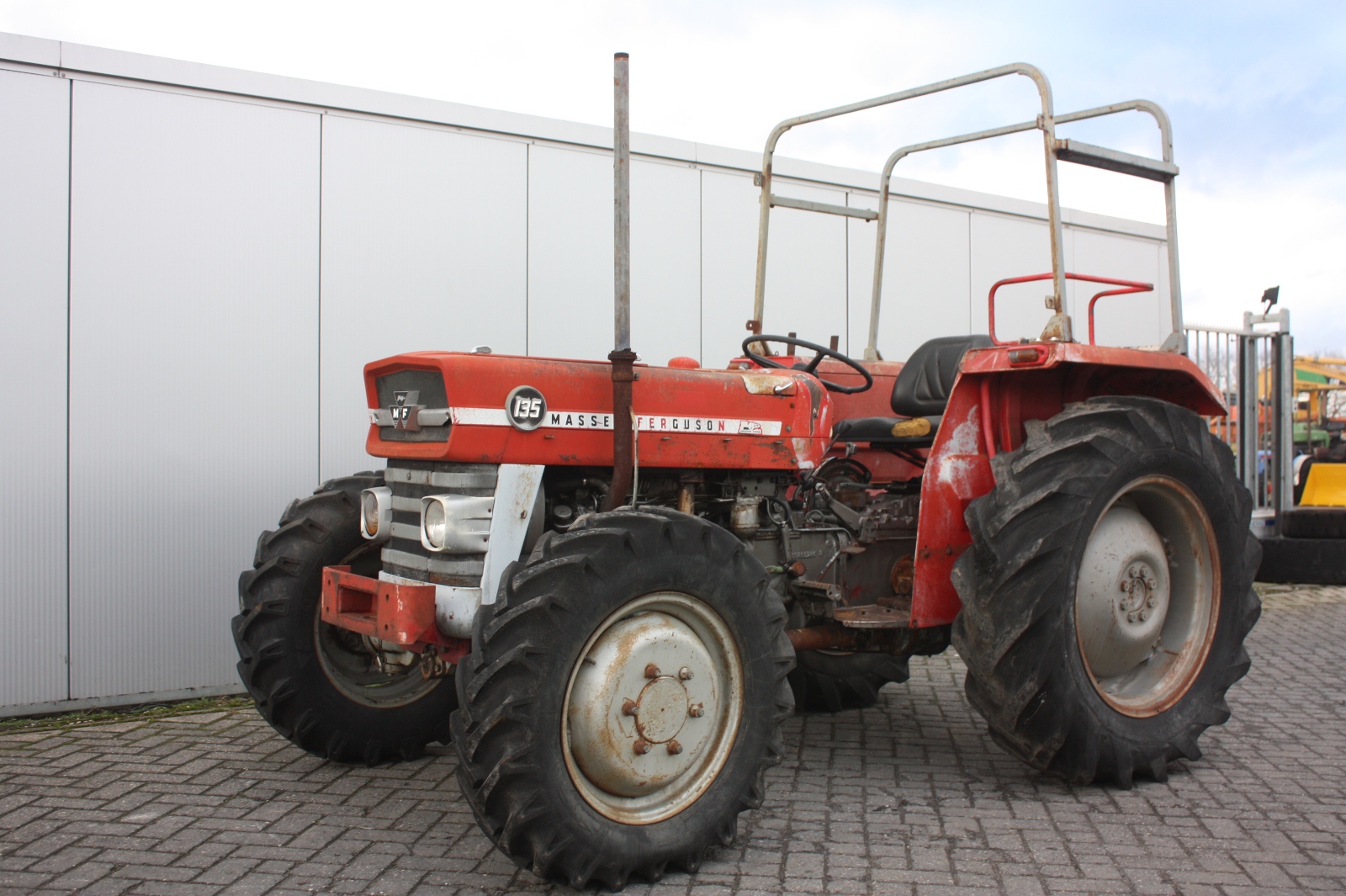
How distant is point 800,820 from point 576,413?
144 centimetres

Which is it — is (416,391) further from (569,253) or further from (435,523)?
(569,253)

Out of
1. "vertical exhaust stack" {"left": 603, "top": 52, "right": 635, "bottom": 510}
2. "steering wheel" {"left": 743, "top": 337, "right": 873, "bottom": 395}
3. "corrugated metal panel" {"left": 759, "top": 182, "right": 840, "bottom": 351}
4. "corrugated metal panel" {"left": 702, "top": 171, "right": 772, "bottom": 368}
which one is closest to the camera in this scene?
"vertical exhaust stack" {"left": 603, "top": 52, "right": 635, "bottom": 510}

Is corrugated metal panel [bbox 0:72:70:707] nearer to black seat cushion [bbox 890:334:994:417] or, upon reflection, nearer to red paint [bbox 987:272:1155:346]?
black seat cushion [bbox 890:334:994:417]

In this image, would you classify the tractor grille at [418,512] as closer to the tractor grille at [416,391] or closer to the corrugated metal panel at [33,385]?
the tractor grille at [416,391]

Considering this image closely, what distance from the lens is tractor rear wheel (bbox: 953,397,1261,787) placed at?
3.48 meters

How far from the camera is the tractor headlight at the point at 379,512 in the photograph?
3578 millimetres

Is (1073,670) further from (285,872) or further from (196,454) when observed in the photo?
(196,454)

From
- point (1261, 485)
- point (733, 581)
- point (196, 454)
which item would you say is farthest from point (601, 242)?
point (1261, 485)

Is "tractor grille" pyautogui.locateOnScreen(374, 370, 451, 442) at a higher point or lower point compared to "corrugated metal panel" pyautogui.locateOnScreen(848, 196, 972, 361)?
lower

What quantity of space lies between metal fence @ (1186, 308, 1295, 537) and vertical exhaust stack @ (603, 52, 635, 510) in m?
7.66

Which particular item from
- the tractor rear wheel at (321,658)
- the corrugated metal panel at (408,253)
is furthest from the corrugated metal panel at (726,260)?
the tractor rear wheel at (321,658)

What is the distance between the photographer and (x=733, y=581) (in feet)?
10.0

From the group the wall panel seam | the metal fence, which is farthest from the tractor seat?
the metal fence

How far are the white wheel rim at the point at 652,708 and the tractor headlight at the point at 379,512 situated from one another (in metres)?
1.03
